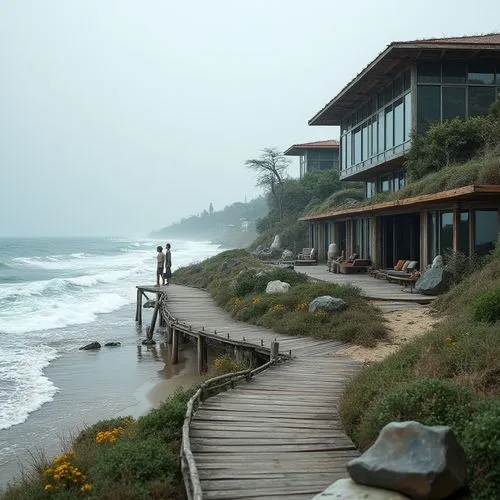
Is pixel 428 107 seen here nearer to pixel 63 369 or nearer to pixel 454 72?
pixel 454 72

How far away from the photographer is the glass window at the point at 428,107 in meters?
25.4

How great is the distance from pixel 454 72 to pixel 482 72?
1277 mm

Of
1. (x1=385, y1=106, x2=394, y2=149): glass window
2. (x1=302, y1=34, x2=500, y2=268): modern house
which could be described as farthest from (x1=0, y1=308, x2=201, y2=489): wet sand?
(x1=385, y1=106, x2=394, y2=149): glass window

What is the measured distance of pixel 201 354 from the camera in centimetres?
1588

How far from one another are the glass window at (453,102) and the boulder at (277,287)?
11.8 meters

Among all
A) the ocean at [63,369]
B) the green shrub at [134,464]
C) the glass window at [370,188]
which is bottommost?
the ocean at [63,369]

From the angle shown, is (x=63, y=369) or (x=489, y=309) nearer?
(x=489, y=309)

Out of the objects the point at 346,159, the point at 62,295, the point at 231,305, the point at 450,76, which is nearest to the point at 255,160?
the point at 346,159

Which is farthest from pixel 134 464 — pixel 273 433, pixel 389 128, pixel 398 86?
pixel 389 128

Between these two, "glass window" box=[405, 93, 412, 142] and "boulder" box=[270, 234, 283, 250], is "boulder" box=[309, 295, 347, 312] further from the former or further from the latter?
"boulder" box=[270, 234, 283, 250]

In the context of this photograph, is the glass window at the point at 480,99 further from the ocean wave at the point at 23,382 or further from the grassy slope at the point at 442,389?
the ocean wave at the point at 23,382

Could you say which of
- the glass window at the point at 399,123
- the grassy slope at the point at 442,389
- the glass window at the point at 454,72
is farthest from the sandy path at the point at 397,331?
the glass window at the point at 454,72

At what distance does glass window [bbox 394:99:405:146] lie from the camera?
2691cm

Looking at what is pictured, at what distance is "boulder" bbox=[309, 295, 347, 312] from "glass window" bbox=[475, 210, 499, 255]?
5716 millimetres
